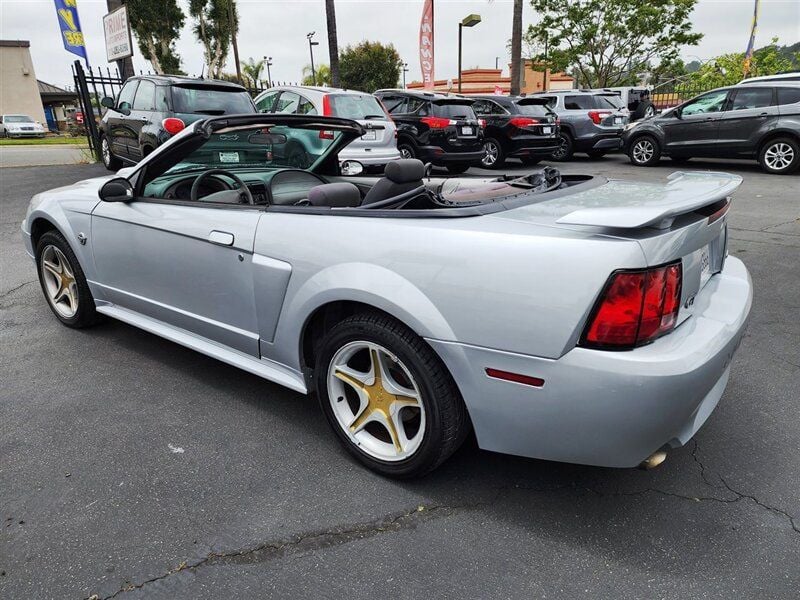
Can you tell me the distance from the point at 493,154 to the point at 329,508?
38.4ft

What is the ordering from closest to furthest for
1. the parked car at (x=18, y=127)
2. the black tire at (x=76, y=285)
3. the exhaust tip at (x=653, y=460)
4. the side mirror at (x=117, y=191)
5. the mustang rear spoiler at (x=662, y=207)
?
the mustang rear spoiler at (x=662, y=207), the exhaust tip at (x=653, y=460), the side mirror at (x=117, y=191), the black tire at (x=76, y=285), the parked car at (x=18, y=127)

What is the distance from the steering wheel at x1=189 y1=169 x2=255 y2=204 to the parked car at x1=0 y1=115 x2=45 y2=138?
4348 centimetres

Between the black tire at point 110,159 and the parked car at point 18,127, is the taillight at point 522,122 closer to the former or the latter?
the black tire at point 110,159

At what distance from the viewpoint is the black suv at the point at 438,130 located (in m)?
11.0

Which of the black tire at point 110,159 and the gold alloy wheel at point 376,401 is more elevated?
the black tire at point 110,159

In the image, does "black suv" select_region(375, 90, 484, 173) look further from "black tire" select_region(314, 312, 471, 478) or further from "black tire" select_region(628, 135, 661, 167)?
"black tire" select_region(314, 312, 471, 478)

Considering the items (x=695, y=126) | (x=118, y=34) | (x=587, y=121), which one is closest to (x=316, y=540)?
(x=695, y=126)

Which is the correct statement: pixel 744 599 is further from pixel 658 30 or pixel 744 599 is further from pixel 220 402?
pixel 658 30

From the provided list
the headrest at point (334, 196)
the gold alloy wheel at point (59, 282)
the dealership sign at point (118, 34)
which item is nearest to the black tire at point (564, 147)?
the dealership sign at point (118, 34)

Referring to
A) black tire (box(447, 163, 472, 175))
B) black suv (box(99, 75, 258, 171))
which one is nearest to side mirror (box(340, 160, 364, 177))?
black suv (box(99, 75, 258, 171))

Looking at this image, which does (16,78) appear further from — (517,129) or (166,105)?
(517,129)

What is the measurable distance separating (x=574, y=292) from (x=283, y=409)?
A: 1.74 m

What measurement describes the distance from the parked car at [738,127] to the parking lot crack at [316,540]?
10944mm

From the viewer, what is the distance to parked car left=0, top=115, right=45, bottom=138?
124 ft
